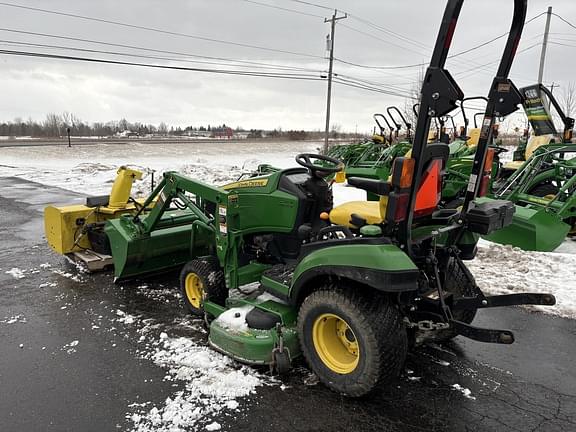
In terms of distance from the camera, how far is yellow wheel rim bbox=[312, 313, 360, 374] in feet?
10.5

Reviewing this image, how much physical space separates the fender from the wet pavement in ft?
2.87

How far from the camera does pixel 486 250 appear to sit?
6434 millimetres

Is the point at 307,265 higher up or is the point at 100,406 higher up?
the point at 307,265

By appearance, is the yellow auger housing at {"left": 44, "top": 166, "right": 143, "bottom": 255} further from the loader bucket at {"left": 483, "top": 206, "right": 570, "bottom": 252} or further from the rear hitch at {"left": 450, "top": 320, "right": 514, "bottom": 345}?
the loader bucket at {"left": 483, "top": 206, "right": 570, "bottom": 252}

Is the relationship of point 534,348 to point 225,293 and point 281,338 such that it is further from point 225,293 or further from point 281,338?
point 225,293

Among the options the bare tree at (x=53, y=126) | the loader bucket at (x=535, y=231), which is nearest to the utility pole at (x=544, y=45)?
the loader bucket at (x=535, y=231)

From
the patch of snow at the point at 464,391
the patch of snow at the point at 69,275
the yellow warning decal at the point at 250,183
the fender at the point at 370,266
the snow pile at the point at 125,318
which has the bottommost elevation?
the patch of snow at the point at 69,275

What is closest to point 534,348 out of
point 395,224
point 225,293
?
point 395,224

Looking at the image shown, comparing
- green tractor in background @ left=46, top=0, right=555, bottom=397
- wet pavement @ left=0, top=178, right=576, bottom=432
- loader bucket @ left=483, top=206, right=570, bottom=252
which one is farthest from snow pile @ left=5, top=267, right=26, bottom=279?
loader bucket @ left=483, top=206, right=570, bottom=252

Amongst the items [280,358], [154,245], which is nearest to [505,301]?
[280,358]

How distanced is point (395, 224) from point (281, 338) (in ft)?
3.93

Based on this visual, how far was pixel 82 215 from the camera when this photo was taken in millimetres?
5918

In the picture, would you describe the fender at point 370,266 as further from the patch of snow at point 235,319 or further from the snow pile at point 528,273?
the snow pile at point 528,273

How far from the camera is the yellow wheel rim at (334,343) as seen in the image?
3201 millimetres
